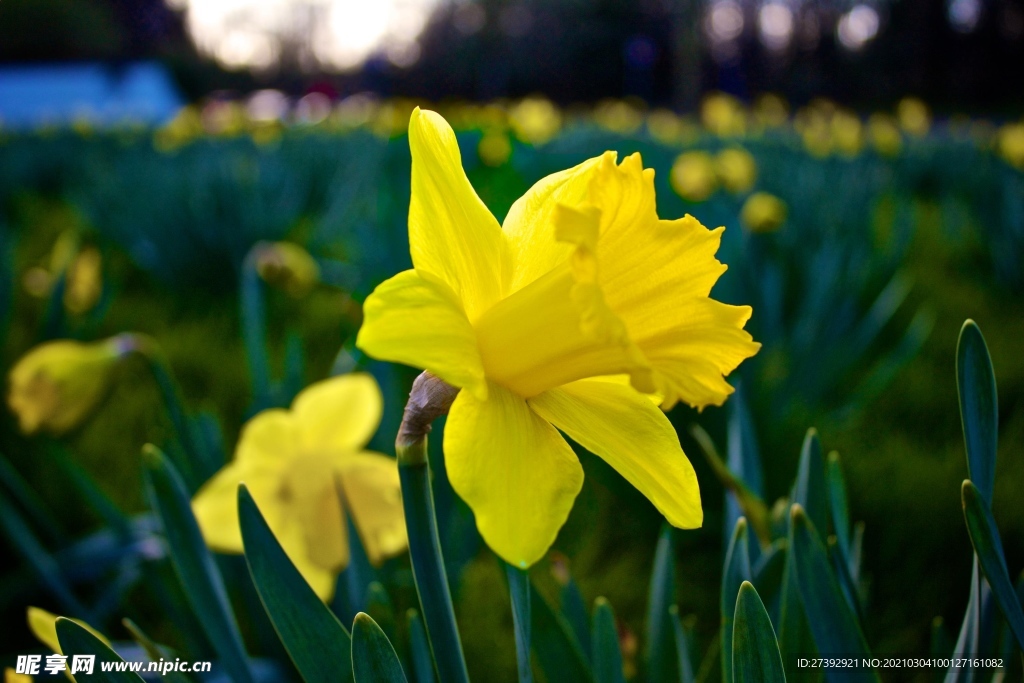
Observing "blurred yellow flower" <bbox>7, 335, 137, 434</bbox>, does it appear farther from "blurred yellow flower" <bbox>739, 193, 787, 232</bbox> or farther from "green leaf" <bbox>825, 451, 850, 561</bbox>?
"blurred yellow flower" <bbox>739, 193, 787, 232</bbox>

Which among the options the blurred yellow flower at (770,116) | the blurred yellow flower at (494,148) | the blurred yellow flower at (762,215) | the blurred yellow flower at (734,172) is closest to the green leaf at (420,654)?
the blurred yellow flower at (494,148)

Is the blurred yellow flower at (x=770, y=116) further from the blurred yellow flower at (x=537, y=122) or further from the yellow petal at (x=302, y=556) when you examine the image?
the yellow petal at (x=302, y=556)

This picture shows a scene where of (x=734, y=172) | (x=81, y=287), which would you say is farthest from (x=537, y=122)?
(x=81, y=287)

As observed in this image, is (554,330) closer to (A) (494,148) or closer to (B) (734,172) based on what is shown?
(A) (494,148)

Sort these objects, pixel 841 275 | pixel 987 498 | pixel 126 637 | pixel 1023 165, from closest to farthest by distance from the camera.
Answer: pixel 987 498
pixel 126 637
pixel 841 275
pixel 1023 165

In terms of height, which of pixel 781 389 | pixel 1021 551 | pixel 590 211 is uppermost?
pixel 590 211

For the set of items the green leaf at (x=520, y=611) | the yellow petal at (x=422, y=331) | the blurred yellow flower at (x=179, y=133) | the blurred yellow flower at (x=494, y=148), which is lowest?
the green leaf at (x=520, y=611)

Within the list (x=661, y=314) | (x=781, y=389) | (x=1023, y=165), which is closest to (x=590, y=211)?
(x=661, y=314)

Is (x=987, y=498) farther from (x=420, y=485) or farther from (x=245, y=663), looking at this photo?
(x=245, y=663)
